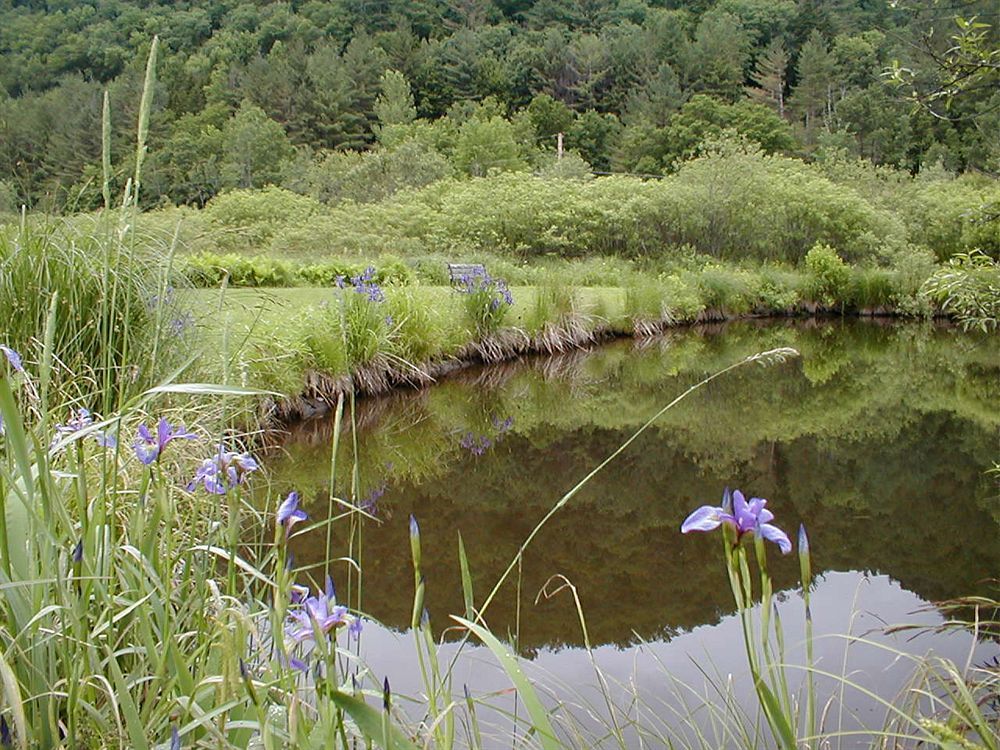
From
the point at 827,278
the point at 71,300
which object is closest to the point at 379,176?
the point at 827,278

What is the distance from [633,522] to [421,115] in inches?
1753

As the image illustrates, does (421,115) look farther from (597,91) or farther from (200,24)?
(200,24)

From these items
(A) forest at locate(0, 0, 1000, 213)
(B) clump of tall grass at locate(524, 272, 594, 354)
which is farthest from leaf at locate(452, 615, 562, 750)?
(A) forest at locate(0, 0, 1000, 213)

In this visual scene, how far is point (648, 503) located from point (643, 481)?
375 millimetres

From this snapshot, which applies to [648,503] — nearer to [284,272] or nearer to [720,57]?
[284,272]

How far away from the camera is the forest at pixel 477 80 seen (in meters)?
32.8

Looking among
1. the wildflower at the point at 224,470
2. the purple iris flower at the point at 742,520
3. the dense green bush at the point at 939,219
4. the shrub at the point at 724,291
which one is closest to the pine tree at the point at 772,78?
the dense green bush at the point at 939,219

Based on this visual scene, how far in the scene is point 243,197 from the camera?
21438 millimetres

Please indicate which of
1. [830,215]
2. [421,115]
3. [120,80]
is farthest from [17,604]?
[421,115]

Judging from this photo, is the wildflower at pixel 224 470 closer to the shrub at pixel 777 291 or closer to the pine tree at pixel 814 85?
the shrub at pixel 777 291

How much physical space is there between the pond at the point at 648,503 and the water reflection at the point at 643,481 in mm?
14

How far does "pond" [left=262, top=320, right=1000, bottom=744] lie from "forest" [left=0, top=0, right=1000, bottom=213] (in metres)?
20.5

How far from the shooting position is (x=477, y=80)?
45562 mm

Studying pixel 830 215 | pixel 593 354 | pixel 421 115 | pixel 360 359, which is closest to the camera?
pixel 360 359
